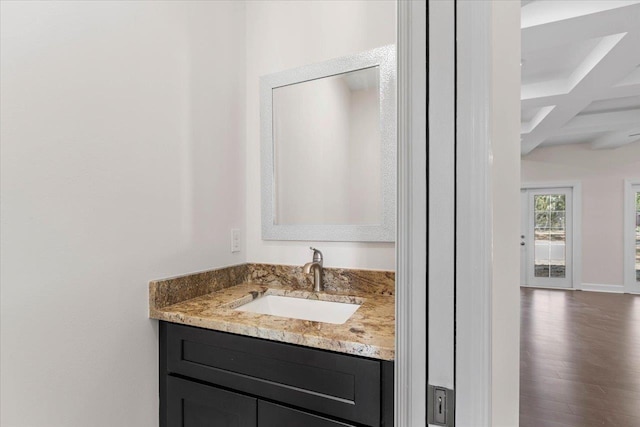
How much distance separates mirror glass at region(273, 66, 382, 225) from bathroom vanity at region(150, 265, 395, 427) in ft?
1.14

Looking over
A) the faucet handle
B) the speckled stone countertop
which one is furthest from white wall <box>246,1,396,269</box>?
the speckled stone countertop

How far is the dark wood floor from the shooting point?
0.75m

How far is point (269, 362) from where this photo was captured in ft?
3.60

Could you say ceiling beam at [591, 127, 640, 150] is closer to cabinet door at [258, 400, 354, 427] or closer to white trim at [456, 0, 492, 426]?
white trim at [456, 0, 492, 426]

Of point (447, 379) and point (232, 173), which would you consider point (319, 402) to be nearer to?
point (447, 379)

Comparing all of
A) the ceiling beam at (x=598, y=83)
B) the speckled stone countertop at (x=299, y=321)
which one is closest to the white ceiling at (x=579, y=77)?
the ceiling beam at (x=598, y=83)

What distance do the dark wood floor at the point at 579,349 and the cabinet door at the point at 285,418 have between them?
482 mm

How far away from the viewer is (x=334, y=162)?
1.62 m

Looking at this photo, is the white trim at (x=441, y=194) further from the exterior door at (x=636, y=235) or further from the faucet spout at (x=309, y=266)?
the faucet spout at (x=309, y=266)

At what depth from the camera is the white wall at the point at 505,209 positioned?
0.68 meters

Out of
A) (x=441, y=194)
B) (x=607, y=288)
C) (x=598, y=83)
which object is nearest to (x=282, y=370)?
(x=441, y=194)

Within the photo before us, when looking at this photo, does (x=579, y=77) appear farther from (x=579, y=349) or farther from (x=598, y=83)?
(x=579, y=349)

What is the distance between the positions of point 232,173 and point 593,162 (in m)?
1.39

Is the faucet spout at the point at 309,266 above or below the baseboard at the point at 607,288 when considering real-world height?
below
